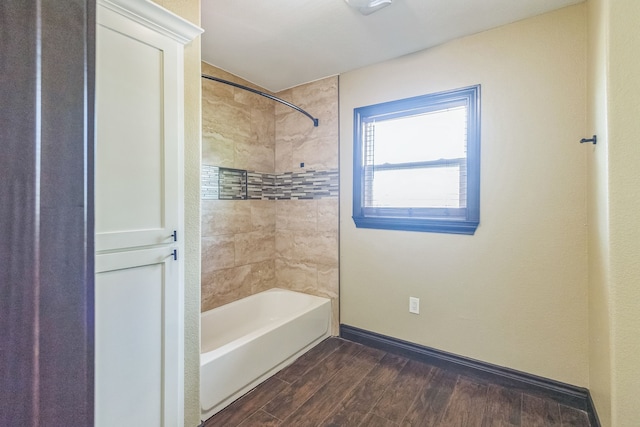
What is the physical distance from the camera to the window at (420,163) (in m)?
2.03

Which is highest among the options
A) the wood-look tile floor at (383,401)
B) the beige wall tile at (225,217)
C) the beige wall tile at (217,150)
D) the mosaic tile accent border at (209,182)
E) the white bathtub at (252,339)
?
the beige wall tile at (217,150)

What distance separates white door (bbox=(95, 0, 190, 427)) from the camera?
1140 millimetres

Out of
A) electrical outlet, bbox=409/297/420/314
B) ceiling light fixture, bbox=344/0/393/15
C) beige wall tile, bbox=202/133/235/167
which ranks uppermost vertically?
ceiling light fixture, bbox=344/0/393/15

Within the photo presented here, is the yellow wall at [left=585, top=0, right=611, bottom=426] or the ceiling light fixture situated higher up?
the ceiling light fixture

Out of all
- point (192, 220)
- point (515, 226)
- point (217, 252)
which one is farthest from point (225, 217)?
point (515, 226)

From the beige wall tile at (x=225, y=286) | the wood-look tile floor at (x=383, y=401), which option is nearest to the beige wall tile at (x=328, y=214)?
the beige wall tile at (x=225, y=286)

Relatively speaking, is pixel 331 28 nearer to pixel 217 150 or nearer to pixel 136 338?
pixel 217 150

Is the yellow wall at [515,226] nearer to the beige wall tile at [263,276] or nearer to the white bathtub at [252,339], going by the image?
the white bathtub at [252,339]

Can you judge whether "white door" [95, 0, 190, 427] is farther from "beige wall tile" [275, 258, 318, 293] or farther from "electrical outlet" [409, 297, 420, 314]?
"electrical outlet" [409, 297, 420, 314]

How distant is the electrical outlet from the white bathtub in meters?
0.71

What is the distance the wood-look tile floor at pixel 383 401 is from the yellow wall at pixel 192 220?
0.93 ft

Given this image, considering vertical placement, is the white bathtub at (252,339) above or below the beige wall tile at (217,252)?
below

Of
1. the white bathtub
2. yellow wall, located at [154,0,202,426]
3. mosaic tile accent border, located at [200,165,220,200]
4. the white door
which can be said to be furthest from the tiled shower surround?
the white door

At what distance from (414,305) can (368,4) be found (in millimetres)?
2003
